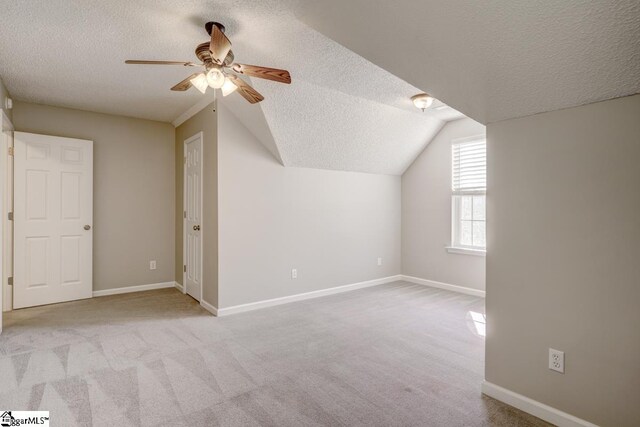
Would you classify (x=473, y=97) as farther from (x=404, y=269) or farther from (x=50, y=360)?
(x=404, y=269)

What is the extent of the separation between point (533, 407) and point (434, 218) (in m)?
3.41

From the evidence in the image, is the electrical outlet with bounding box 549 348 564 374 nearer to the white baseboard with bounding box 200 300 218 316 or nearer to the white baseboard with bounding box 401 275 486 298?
the white baseboard with bounding box 401 275 486 298

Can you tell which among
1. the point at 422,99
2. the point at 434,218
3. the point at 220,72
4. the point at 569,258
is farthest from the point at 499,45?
the point at 434,218

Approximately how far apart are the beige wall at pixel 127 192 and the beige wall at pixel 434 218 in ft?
12.4

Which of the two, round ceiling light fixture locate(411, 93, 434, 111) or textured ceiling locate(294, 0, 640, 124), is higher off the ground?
round ceiling light fixture locate(411, 93, 434, 111)

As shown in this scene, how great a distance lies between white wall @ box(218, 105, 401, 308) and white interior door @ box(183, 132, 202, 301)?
24.1 inches

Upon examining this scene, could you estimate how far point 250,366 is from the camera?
8.41 ft

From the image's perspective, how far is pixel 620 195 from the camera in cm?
166

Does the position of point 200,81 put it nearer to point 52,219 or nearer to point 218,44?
point 218,44

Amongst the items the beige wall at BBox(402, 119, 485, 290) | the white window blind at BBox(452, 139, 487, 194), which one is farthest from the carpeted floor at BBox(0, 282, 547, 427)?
the white window blind at BBox(452, 139, 487, 194)

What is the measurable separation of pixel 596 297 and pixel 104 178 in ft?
17.6

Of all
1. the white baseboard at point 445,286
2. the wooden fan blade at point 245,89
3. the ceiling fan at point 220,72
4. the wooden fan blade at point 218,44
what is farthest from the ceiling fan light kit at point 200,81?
the white baseboard at point 445,286

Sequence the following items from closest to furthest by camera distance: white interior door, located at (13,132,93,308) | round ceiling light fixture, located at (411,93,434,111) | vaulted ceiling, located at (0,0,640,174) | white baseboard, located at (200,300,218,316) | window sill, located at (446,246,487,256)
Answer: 1. vaulted ceiling, located at (0,0,640,174)
2. round ceiling light fixture, located at (411,93,434,111)
3. white baseboard, located at (200,300,218,316)
4. white interior door, located at (13,132,93,308)
5. window sill, located at (446,246,487,256)

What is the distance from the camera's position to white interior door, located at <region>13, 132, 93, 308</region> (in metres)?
4.00
